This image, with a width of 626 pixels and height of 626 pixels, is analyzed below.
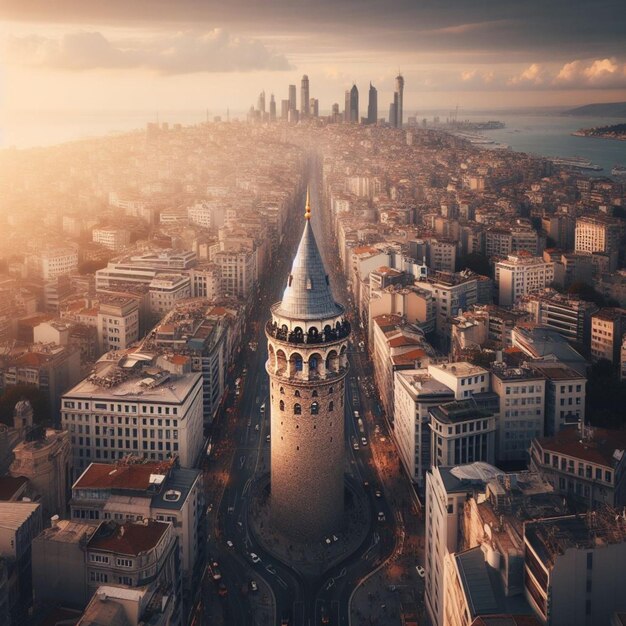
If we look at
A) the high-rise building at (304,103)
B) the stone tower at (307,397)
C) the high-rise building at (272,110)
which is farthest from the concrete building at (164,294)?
the high-rise building at (272,110)

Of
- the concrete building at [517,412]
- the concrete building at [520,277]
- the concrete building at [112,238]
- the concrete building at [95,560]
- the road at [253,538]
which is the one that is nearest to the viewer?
the concrete building at [95,560]

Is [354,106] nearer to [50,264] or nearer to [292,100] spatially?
[292,100]

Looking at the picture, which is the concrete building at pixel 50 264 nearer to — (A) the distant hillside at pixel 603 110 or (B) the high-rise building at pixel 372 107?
(A) the distant hillside at pixel 603 110

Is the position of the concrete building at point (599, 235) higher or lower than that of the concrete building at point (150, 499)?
higher

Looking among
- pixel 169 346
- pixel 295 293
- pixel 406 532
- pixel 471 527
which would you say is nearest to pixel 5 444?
pixel 169 346

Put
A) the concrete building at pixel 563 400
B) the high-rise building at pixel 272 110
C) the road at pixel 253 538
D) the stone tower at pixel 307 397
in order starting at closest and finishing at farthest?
the road at pixel 253 538
the stone tower at pixel 307 397
the concrete building at pixel 563 400
the high-rise building at pixel 272 110

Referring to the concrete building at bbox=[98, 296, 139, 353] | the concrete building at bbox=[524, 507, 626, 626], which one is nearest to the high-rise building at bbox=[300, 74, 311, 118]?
the concrete building at bbox=[98, 296, 139, 353]
